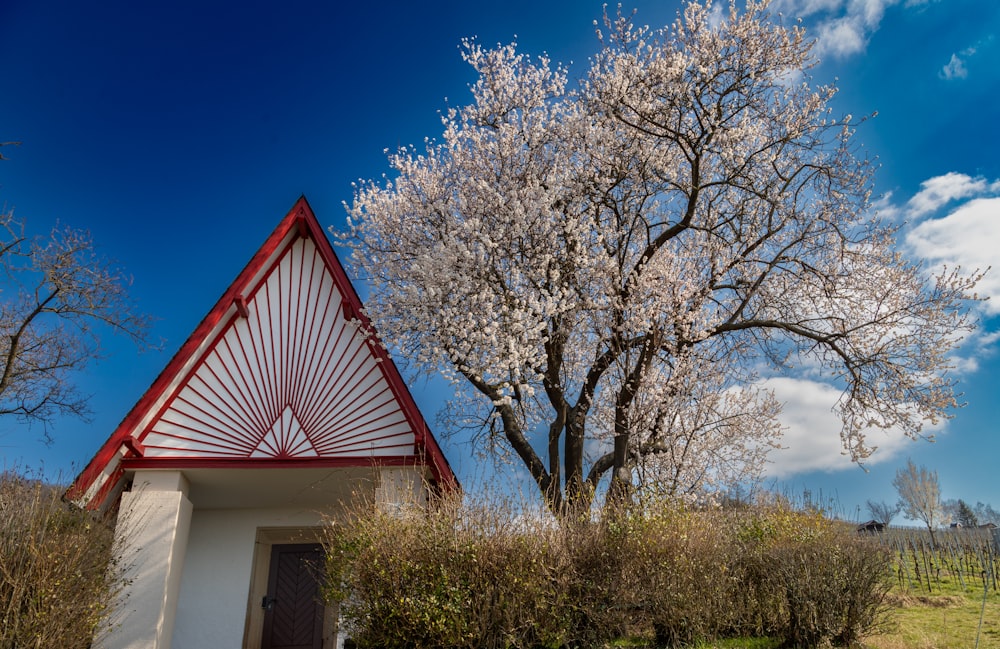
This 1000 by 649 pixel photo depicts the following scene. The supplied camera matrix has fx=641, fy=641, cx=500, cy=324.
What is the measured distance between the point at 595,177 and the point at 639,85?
2.06 m

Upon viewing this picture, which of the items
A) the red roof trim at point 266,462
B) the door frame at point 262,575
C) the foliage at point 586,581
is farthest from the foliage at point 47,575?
the door frame at point 262,575

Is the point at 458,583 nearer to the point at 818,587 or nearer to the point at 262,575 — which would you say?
the point at 818,587

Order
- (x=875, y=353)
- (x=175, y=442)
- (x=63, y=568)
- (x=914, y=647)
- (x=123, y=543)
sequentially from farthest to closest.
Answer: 1. (x=875, y=353)
2. (x=175, y=442)
3. (x=123, y=543)
4. (x=914, y=647)
5. (x=63, y=568)

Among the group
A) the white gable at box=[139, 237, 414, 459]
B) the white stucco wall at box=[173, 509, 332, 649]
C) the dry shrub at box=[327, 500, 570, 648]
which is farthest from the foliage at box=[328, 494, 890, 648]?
the white stucco wall at box=[173, 509, 332, 649]

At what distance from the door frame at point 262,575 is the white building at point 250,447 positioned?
0.18 feet

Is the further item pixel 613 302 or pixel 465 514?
pixel 613 302

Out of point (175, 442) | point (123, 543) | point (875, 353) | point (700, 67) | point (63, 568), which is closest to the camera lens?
point (63, 568)

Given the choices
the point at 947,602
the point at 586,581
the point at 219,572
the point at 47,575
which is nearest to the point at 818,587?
the point at 586,581

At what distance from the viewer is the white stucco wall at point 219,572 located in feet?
40.1

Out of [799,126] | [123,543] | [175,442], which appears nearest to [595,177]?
[799,126]

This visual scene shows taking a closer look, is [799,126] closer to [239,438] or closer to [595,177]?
[595,177]

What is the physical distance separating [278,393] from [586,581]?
639cm

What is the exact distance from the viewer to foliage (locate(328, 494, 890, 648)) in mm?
7711

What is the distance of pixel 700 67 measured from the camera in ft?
41.7
